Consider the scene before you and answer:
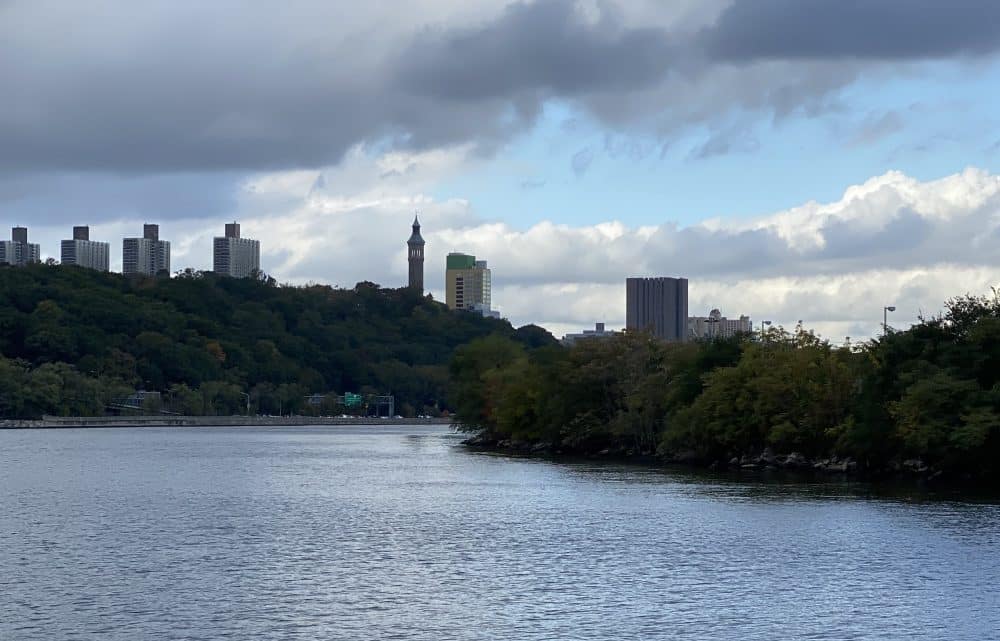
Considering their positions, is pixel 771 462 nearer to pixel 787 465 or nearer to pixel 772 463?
pixel 772 463

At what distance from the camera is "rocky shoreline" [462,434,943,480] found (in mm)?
90438

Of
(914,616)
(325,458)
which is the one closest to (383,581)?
(914,616)

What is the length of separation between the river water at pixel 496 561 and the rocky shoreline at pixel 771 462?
32.2 ft

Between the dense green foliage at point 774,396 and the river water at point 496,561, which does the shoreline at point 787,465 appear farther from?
the river water at point 496,561

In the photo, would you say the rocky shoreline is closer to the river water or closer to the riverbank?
the riverbank

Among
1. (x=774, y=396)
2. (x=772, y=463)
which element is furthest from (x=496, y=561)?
(x=772, y=463)

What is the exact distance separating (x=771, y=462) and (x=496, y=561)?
2292 inches

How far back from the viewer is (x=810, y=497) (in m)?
73.8

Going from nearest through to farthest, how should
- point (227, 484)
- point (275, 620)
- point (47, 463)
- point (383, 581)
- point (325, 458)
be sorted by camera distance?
1. point (275, 620)
2. point (383, 581)
3. point (227, 484)
4. point (47, 463)
5. point (325, 458)

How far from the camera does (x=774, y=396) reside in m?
102

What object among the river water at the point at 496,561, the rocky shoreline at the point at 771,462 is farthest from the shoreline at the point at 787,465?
the river water at the point at 496,561

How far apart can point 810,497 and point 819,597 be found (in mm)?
32630

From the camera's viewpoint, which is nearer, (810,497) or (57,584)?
(57,584)

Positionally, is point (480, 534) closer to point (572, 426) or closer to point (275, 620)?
point (275, 620)
